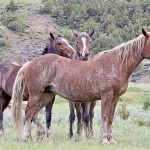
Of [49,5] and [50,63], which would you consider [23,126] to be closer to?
[50,63]

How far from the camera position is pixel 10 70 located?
460 inches

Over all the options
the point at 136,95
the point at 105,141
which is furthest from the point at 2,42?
the point at 105,141

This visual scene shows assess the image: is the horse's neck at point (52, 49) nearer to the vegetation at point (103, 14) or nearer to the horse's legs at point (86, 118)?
the horse's legs at point (86, 118)

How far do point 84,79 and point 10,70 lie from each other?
2.51 m

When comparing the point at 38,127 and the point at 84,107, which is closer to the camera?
the point at 38,127

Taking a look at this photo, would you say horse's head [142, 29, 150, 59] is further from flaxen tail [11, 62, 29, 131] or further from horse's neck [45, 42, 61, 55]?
horse's neck [45, 42, 61, 55]

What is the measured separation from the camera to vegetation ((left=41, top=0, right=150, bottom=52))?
6912 centimetres

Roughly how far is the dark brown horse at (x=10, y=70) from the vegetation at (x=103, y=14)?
54.7 metres

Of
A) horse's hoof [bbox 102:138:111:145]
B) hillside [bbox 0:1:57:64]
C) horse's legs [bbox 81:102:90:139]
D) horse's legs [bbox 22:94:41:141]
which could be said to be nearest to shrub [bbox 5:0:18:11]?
hillside [bbox 0:1:57:64]

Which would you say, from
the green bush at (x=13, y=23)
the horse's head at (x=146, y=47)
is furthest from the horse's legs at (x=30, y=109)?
the green bush at (x=13, y=23)

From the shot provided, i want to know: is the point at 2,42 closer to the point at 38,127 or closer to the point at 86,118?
the point at 86,118

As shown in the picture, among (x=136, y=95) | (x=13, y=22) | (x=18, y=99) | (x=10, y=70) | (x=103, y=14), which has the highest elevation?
(x=10, y=70)

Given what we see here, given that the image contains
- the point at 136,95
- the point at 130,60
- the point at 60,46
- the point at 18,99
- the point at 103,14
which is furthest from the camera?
the point at 103,14

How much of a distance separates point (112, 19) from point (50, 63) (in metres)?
63.3
